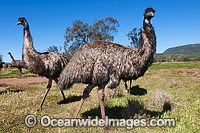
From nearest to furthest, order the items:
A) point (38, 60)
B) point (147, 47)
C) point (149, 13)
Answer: point (149, 13) → point (147, 47) → point (38, 60)

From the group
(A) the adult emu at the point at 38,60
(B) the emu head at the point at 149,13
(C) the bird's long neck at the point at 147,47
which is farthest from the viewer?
(A) the adult emu at the point at 38,60

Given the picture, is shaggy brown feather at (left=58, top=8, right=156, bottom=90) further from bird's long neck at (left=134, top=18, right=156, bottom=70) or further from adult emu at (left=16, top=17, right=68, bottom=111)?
adult emu at (left=16, top=17, right=68, bottom=111)

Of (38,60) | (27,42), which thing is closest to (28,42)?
(27,42)

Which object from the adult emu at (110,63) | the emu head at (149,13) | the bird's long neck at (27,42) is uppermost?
the emu head at (149,13)

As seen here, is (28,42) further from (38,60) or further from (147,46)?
(147,46)

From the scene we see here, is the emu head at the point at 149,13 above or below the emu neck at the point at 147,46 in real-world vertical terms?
above

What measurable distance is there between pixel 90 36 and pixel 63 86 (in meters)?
32.4

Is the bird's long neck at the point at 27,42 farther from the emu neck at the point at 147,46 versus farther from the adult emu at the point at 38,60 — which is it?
the emu neck at the point at 147,46

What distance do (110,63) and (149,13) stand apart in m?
1.55

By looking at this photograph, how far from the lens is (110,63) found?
3.95 metres

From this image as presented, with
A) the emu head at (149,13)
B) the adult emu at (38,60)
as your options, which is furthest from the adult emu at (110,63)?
the adult emu at (38,60)

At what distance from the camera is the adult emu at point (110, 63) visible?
3.93 meters

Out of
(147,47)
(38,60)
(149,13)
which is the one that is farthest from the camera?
(38,60)

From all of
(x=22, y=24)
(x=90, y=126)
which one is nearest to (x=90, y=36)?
(x=22, y=24)
